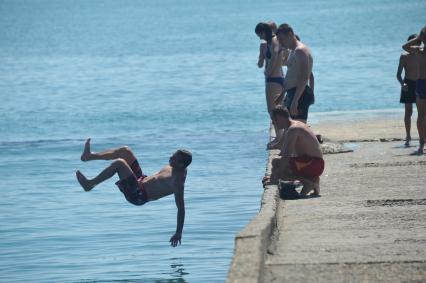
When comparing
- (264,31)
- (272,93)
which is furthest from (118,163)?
(272,93)

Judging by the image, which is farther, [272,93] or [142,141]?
[142,141]

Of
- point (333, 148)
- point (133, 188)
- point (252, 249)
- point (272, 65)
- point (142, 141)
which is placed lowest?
point (142, 141)

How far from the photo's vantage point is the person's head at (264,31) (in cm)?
1494

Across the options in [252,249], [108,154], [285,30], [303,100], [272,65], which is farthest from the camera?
[272,65]

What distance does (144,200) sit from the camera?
12945mm

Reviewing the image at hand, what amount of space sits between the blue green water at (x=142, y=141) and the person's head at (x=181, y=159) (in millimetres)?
1303

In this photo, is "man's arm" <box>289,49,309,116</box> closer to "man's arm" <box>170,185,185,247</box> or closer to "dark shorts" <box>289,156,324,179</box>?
"dark shorts" <box>289,156,324,179</box>

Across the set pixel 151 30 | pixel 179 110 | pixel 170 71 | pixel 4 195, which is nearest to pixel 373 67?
pixel 170 71

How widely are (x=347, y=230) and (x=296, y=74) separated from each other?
4.00m

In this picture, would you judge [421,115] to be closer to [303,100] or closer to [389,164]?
[389,164]

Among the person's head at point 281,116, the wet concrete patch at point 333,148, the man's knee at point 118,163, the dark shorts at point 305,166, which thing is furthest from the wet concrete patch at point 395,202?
the wet concrete patch at point 333,148

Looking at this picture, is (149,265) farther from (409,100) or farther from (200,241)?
(409,100)

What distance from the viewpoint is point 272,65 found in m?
15.4

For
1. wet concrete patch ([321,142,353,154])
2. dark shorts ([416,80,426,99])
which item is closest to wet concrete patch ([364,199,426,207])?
dark shorts ([416,80,426,99])
